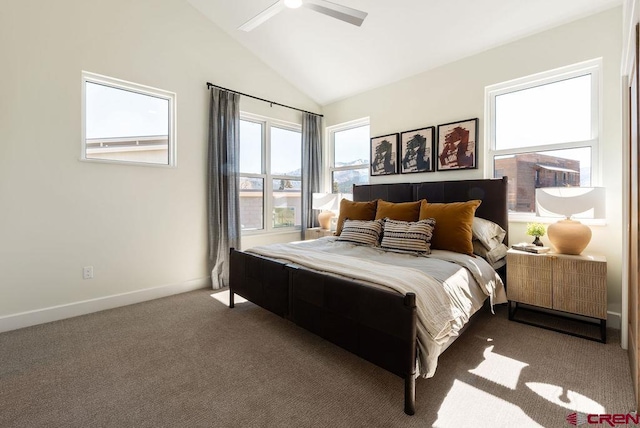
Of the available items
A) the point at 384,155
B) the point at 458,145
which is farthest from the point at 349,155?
the point at 458,145

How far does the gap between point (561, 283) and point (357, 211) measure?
2038 millimetres

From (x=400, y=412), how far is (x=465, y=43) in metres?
3.55

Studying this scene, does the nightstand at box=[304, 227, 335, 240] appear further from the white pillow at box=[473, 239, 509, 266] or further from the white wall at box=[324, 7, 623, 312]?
the white pillow at box=[473, 239, 509, 266]

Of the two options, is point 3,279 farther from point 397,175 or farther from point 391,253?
point 397,175

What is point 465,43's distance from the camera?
326 centimetres

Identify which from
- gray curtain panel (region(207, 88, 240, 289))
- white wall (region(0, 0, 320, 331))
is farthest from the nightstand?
white wall (region(0, 0, 320, 331))

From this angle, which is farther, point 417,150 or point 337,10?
point 417,150

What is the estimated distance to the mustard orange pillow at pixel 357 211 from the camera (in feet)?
11.9

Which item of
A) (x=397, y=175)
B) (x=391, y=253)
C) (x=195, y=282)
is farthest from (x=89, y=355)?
(x=397, y=175)

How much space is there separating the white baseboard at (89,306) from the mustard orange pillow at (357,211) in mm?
1979

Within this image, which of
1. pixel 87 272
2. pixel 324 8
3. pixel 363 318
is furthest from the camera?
pixel 87 272

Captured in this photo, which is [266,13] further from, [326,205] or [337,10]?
[326,205]

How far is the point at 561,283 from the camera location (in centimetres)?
249

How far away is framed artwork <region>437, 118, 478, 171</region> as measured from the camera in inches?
134
